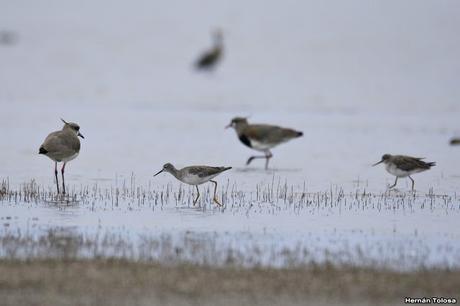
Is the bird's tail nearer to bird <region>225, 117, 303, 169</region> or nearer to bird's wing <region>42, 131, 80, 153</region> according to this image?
bird's wing <region>42, 131, 80, 153</region>

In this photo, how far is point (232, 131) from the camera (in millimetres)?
25781

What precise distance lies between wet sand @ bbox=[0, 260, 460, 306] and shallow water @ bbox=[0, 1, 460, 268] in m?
0.50

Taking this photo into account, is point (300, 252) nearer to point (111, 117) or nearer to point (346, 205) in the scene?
point (346, 205)

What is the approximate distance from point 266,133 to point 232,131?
741 cm

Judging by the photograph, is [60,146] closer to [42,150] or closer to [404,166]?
[42,150]

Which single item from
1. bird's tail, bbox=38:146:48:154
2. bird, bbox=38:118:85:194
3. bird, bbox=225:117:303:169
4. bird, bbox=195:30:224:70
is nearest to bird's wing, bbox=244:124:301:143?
bird, bbox=225:117:303:169

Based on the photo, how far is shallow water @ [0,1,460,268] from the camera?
1016 centimetres

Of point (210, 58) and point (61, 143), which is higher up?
point (210, 58)

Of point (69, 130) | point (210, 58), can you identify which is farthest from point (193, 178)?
point (210, 58)

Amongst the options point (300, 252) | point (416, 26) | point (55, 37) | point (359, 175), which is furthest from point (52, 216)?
point (416, 26)

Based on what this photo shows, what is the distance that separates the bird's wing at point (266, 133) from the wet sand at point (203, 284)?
989cm

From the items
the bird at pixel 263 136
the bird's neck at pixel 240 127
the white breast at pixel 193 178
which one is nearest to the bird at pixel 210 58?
the bird's neck at pixel 240 127

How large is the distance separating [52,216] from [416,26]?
109ft

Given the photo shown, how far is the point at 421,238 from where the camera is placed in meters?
10.2
